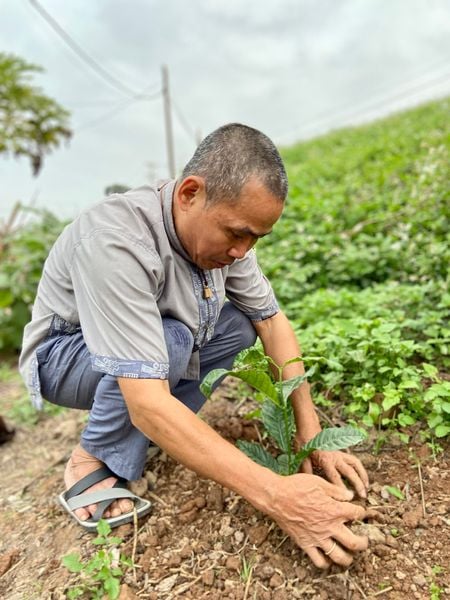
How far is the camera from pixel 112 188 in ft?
10.7

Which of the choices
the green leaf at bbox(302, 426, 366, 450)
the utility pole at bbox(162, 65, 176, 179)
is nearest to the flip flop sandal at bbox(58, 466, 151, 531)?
the green leaf at bbox(302, 426, 366, 450)

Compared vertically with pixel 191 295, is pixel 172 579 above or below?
below

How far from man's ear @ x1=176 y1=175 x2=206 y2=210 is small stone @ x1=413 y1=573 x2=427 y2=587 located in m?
1.29

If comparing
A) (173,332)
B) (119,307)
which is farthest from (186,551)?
(119,307)

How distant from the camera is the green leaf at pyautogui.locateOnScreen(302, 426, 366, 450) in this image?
1604mm

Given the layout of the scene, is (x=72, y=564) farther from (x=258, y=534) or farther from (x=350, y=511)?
(x=350, y=511)

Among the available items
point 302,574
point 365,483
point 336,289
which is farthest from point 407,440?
point 336,289

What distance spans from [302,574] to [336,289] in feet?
7.33

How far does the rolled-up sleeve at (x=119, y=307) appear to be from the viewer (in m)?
1.48

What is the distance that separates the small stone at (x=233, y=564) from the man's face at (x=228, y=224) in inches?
37.2

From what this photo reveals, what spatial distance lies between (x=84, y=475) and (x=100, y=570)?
39 centimetres

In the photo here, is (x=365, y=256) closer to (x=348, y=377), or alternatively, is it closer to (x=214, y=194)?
(x=348, y=377)

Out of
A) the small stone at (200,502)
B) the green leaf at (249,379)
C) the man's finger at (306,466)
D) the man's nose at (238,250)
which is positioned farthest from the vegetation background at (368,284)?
the man's nose at (238,250)

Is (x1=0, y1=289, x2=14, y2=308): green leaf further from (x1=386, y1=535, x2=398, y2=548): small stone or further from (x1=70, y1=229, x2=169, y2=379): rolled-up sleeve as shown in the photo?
(x1=386, y1=535, x2=398, y2=548): small stone
